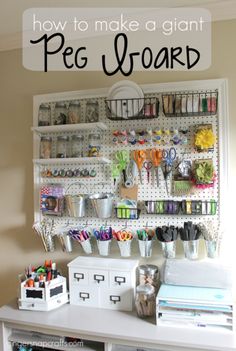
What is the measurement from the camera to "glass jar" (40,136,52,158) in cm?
189

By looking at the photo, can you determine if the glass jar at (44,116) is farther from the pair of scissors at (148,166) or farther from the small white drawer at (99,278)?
the small white drawer at (99,278)

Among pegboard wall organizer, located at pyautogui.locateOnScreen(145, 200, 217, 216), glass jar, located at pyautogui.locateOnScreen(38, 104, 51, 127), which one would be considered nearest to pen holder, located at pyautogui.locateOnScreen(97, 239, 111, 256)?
pegboard wall organizer, located at pyautogui.locateOnScreen(145, 200, 217, 216)

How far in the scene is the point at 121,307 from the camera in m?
1.63

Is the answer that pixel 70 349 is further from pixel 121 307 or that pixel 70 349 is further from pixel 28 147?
pixel 28 147

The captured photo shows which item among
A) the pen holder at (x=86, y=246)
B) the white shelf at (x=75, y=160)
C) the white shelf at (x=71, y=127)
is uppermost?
the white shelf at (x=71, y=127)

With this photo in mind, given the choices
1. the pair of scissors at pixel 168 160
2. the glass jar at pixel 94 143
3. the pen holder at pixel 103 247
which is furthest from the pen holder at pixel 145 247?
the glass jar at pixel 94 143

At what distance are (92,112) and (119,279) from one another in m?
0.92

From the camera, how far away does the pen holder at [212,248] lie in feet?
5.25

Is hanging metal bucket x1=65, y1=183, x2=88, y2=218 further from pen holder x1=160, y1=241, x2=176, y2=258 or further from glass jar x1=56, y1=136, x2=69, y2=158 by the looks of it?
pen holder x1=160, y1=241, x2=176, y2=258

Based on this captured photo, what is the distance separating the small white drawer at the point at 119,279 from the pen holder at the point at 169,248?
22 cm

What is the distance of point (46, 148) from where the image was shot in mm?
1893

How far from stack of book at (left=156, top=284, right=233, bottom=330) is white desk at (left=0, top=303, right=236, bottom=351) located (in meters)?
0.03

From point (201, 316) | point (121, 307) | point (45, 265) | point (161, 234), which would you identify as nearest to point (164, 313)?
point (201, 316)

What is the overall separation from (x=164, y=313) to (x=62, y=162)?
97cm
